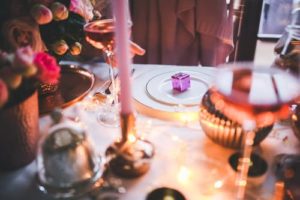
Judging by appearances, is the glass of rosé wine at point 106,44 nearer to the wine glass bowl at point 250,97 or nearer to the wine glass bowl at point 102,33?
the wine glass bowl at point 102,33

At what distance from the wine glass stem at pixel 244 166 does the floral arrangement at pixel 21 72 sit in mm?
410

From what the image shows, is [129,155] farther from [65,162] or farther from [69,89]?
[69,89]

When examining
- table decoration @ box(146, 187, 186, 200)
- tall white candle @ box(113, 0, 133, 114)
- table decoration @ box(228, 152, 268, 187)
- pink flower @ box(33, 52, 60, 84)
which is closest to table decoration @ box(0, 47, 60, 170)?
pink flower @ box(33, 52, 60, 84)

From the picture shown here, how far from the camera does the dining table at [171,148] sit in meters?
0.65

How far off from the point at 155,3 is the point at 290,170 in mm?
1073

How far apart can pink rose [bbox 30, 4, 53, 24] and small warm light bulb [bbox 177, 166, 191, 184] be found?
481 millimetres

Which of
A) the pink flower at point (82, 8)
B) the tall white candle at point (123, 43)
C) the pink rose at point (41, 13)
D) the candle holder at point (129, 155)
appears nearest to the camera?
the tall white candle at point (123, 43)

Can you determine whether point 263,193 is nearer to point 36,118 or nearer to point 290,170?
point 290,170

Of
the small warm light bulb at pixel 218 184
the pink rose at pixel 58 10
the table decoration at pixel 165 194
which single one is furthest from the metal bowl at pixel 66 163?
the pink rose at pixel 58 10

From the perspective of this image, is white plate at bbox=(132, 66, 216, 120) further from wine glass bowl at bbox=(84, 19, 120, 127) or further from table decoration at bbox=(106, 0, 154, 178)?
table decoration at bbox=(106, 0, 154, 178)

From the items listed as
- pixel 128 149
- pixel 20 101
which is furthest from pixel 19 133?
pixel 128 149

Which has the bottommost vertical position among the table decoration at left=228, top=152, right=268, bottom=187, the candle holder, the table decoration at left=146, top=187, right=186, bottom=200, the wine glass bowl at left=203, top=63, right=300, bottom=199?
the table decoration at left=146, top=187, right=186, bottom=200

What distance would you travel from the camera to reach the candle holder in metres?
0.67

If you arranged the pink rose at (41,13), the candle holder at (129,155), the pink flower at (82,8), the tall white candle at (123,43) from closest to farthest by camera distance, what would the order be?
the tall white candle at (123,43)
the candle holder at (129,155)
the pink rose at (41,13)
the pink flower at (82,8)
